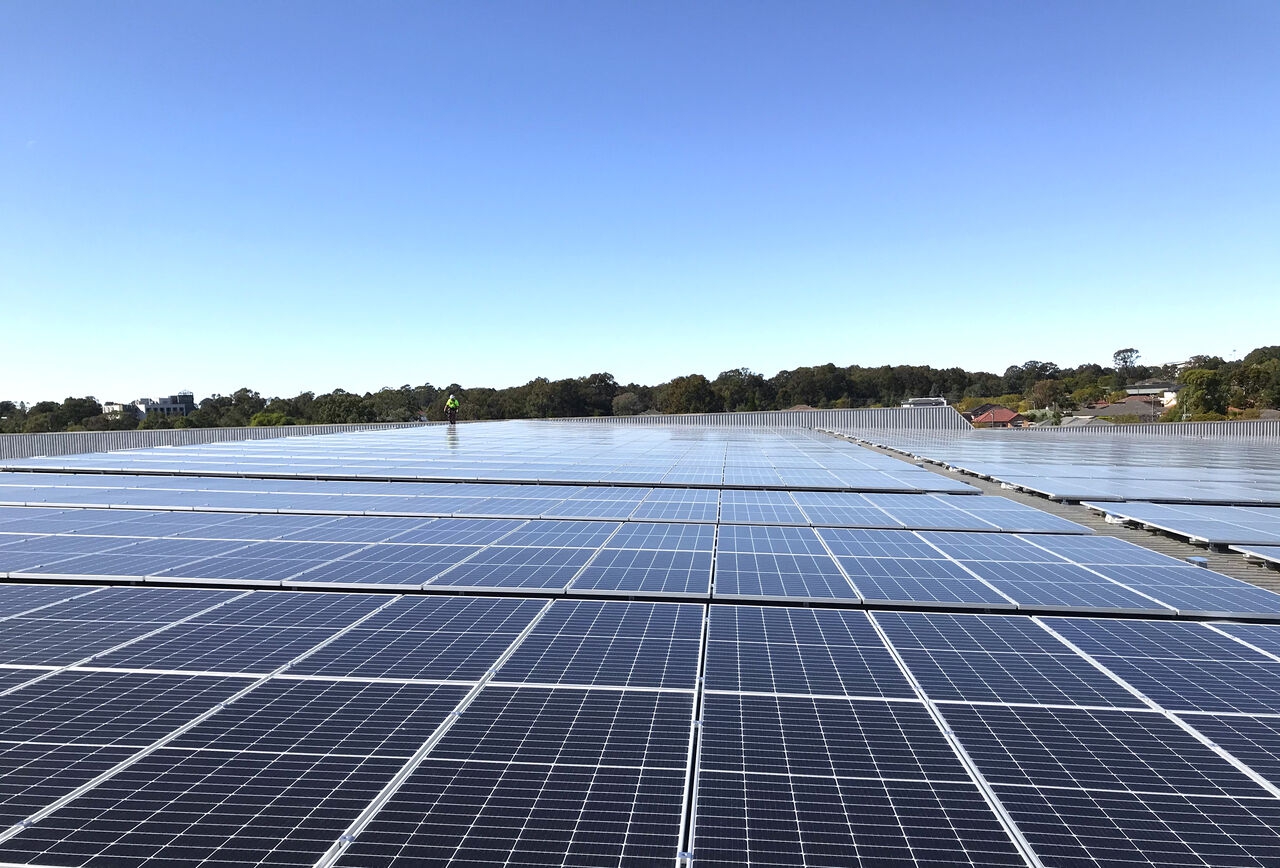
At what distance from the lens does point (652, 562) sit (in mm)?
10133

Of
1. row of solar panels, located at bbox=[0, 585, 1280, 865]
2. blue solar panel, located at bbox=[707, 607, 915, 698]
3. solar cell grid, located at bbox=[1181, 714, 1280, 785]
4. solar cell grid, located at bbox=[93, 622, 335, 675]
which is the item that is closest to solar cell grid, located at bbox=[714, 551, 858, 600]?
blue solar panel, located at bbox=[707, 607, 915, 698]

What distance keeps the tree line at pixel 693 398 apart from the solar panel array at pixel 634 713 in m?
70.5

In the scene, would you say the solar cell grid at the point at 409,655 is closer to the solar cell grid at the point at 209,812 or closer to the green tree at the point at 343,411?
the solar cell grid at the point at 209,812

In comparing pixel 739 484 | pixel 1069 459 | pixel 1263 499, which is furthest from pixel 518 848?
pixel 1069 459

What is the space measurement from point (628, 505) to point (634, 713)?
10.7 meters

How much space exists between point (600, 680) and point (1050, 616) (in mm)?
5398

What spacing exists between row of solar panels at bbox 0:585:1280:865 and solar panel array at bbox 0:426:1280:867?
0.02 m

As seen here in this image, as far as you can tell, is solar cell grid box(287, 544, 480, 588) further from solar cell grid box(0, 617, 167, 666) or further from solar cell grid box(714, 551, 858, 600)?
solar cell grid box(714, 551, 858, 600)

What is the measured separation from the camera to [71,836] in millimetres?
3873

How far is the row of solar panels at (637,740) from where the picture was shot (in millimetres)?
3848

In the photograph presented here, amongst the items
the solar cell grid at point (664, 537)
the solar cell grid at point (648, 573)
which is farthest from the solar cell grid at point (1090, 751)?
the solar cell grid at point (664, 537)

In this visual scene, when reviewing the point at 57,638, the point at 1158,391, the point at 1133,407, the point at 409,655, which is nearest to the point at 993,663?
the point at 409,655

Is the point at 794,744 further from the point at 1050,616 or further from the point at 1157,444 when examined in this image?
the point at 1157,444

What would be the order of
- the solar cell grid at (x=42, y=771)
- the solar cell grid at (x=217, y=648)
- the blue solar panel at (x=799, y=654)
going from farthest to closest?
the solar cell grid at (x=217, y=648) < the blue solar panel at (x=799, y=654) < the solar cell grid at (x=42, y=771)
